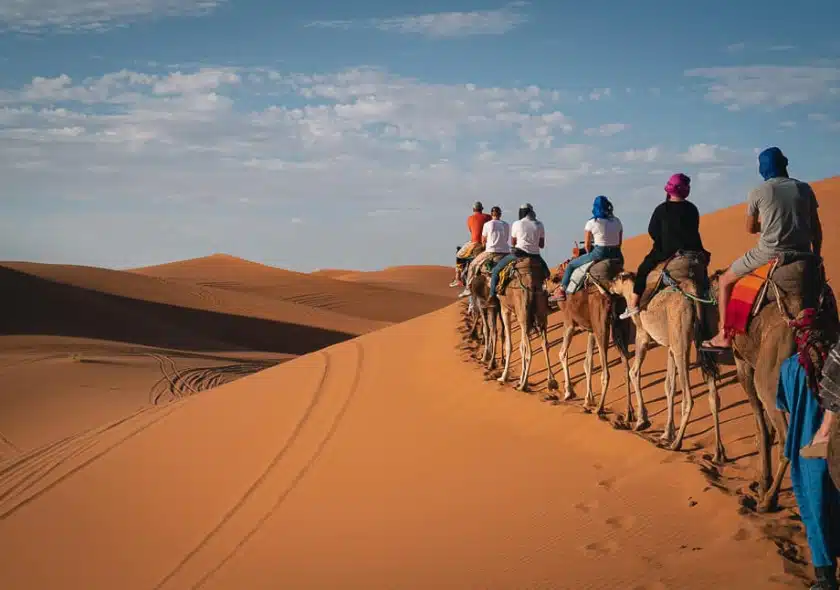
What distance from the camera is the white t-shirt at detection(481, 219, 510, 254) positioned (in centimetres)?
1811

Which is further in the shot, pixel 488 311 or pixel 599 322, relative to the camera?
pixel 488 311

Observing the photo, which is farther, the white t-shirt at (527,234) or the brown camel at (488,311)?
the brown camel at (488,311)

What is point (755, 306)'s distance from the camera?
7914mm

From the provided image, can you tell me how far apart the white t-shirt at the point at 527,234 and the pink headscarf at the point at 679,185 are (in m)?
5.22

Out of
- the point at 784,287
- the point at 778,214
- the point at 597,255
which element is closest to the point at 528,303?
the point at 597,255

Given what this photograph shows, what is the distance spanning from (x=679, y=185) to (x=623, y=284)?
2006mm

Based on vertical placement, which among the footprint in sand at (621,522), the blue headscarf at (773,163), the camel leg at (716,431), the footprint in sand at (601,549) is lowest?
the footprint in sand at (601,549)

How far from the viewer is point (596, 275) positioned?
13094mm

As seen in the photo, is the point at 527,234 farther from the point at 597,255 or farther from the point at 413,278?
the point at 413,278

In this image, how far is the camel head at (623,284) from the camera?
473 inches

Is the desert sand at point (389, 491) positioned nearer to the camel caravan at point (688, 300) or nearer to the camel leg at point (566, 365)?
the camel leg at point (566, 365)

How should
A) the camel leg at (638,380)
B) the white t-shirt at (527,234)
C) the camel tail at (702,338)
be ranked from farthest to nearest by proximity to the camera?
the white t-shirt at (527,234)
the camel leg at (638,380)
the camel tail at (702,338)

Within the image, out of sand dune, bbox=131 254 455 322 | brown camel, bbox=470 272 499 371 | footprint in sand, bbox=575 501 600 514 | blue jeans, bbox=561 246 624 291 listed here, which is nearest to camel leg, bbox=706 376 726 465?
footprint in sand, bbox=575 501 600 514

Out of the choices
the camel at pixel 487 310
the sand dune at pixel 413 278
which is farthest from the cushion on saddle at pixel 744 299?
the sand dune at pixel 413 278
